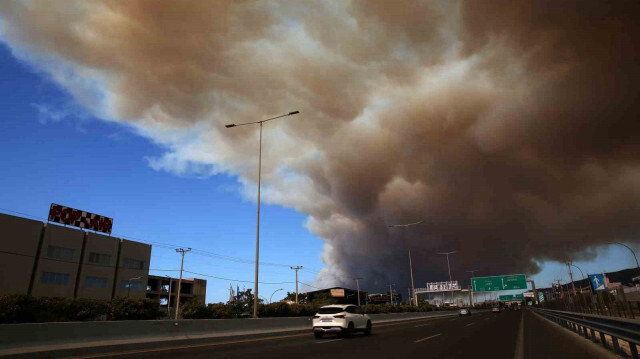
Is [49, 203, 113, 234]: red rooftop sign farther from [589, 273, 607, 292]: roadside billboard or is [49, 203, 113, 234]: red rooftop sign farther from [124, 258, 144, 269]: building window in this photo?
Result: [589, 273, 607, 292]: roadside billboard

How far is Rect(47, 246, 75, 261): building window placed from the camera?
56912 millimetres

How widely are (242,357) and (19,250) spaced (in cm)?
5798

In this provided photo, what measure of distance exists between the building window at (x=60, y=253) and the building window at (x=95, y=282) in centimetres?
477

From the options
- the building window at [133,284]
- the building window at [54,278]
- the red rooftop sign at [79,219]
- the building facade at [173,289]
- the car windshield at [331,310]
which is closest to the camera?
the car windshield at [331,310]

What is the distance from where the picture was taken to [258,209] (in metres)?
24.4

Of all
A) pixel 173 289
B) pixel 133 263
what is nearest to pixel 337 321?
pixel 133 263

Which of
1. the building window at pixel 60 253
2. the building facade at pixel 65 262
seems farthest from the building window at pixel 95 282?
the building window at pixel 60 253

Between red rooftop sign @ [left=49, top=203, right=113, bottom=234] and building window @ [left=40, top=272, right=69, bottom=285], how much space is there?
7.91 metres

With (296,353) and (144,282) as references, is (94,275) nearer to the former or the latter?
(144,282)

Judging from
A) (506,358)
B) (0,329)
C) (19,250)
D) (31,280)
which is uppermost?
(19,250)

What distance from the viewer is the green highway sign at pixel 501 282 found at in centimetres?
7331

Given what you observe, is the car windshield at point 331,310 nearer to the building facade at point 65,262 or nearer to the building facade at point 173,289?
the building facade at point 65,262

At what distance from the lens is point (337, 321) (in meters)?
17.6

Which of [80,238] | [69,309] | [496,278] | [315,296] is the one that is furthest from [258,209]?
[315,296]
